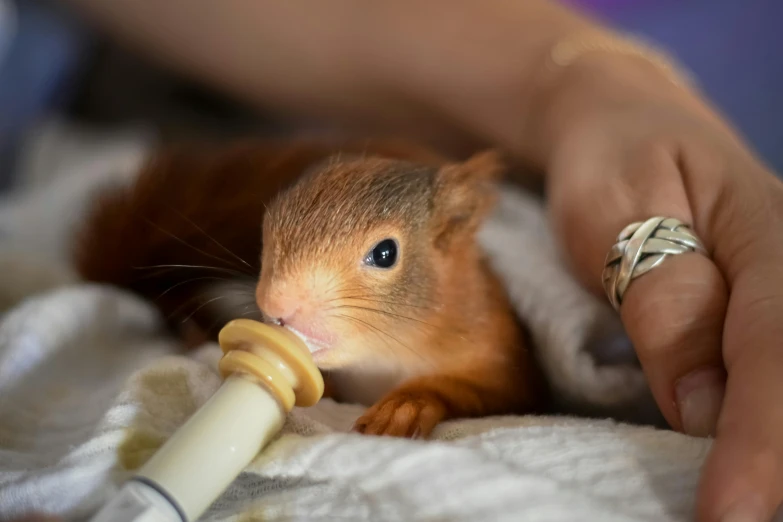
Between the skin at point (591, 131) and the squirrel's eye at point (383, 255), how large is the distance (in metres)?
0.23

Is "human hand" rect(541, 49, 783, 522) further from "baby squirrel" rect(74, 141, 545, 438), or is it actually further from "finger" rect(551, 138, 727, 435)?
"baby squirrel" rect(74, 141, 545, 438)

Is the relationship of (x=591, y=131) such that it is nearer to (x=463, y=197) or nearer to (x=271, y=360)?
(x=463, y=197)

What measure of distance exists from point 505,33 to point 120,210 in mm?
736

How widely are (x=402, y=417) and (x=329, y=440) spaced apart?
0.11 meters

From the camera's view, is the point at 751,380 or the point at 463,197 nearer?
the point at 751,380

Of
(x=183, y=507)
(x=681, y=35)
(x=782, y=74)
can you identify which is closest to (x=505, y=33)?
(x=681, y=35)

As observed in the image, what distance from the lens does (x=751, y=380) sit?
1.74 ft

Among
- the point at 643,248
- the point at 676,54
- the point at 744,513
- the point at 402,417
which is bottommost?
the point at 402,417

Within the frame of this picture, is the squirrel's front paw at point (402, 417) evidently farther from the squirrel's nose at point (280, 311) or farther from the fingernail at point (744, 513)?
the fingernail at point (744, 513)

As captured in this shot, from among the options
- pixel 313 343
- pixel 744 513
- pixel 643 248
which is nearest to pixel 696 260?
pixel 643 248

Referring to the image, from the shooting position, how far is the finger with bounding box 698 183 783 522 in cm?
48

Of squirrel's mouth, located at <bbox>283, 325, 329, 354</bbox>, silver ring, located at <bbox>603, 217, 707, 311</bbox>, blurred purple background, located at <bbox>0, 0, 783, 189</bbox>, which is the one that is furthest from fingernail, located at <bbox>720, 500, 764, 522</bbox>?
blurred purple background, located at <bbox>0, 0, 783, 189</bbox>

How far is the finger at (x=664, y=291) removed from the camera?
614 millimetres

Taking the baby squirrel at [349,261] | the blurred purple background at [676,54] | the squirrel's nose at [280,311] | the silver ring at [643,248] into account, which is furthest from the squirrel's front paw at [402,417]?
the blurred purple background at [676,54]
